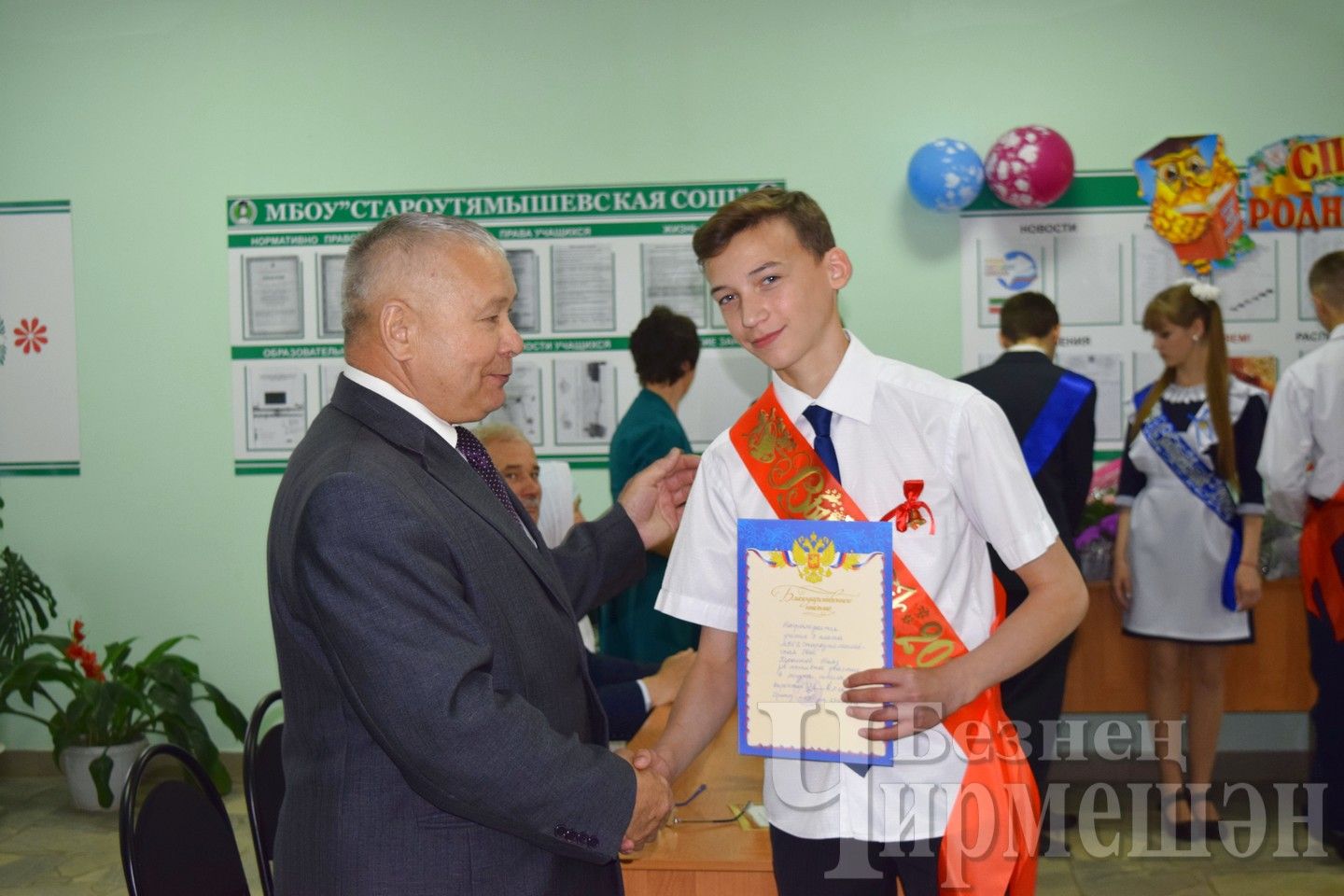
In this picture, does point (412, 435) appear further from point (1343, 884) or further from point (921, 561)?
point (1343, 884)

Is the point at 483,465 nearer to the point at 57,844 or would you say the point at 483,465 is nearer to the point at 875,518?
the point at 875,518

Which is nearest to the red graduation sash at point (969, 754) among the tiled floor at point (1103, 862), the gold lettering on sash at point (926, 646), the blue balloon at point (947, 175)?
the gold lettering on sash at point (926, 646)

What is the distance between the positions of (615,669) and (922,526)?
1.73 meters

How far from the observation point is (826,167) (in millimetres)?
4727

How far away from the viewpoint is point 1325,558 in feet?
12.3

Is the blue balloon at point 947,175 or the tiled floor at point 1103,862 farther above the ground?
the blue balloon at point 947,175

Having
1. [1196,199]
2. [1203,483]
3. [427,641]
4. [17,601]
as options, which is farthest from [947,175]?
[17,601]

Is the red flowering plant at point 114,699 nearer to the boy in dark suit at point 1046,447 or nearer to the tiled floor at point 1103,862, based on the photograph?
the tiled floor at point 1103,862

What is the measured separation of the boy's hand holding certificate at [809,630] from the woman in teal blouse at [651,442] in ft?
6.57

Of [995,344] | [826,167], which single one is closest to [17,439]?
[826,167]

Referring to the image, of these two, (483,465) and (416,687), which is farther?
(483,465)

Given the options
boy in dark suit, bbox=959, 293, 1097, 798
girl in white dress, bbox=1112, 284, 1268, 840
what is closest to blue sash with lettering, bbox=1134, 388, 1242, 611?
girl in white dress, bbox=1112, 284, 1268, 840

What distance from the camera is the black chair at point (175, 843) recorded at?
171 centimetres

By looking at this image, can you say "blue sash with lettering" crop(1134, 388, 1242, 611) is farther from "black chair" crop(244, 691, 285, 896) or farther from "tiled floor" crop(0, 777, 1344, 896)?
"black chair" crop(244, 691, 285, 896)
